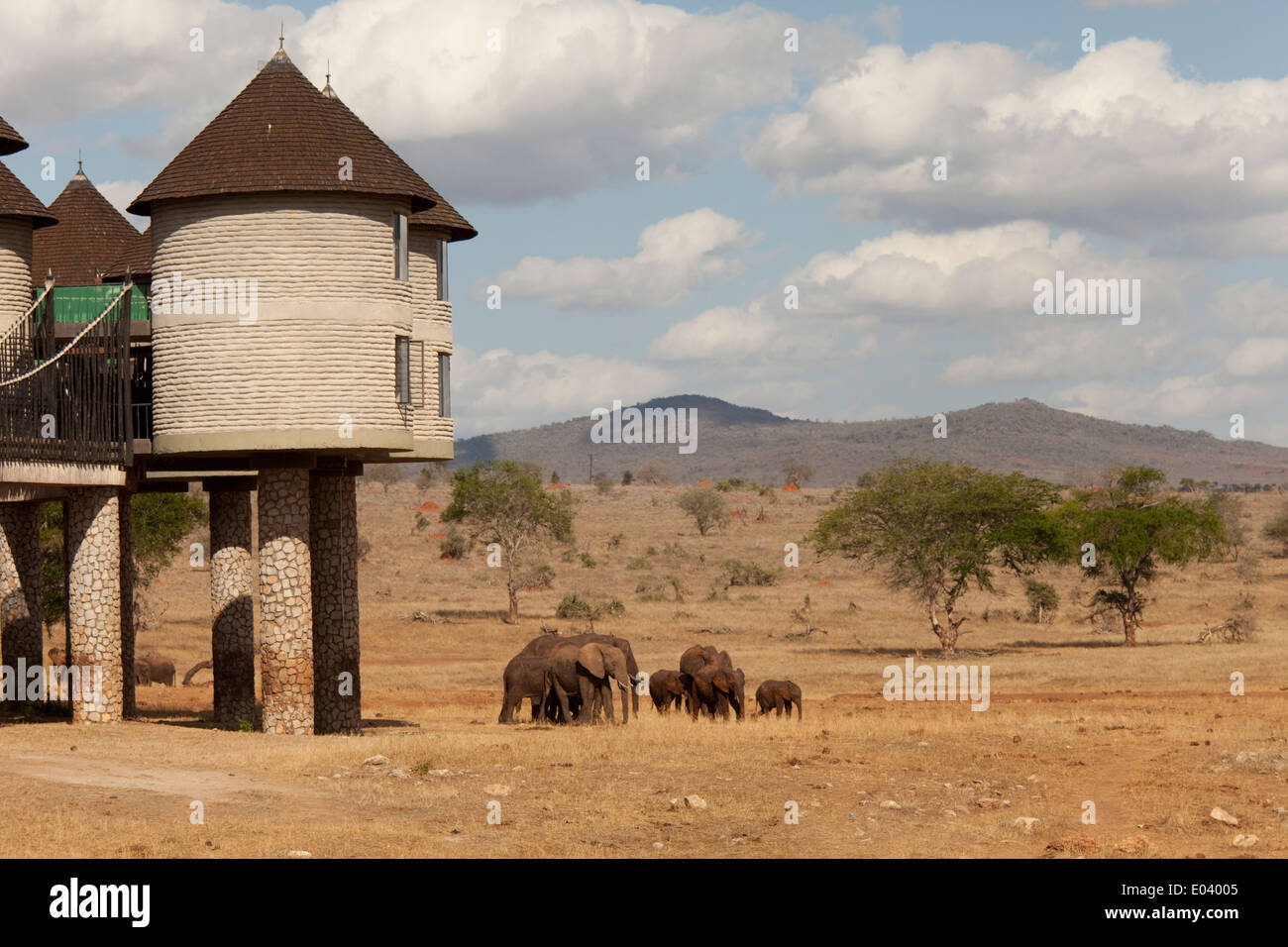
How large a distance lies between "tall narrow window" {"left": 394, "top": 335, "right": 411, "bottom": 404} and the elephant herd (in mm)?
6717

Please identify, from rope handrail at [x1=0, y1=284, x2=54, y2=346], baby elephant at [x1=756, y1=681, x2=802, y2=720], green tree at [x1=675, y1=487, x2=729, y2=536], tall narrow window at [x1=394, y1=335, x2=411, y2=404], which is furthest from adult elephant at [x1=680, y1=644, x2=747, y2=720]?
green tree at [x1=675, y1=487, x2=729, y2=536]

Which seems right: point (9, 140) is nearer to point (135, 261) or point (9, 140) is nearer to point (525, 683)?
point (135, 261)

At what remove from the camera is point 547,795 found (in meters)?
21.8

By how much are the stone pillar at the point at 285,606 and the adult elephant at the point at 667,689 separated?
8792 mm

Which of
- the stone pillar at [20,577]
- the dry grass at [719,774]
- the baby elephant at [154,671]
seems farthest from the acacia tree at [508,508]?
the stone pillar at [20,577]

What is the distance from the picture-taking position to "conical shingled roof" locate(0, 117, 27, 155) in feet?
103

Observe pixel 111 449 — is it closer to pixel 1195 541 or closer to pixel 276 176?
pixel 276 176

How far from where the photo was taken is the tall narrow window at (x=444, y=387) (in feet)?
112

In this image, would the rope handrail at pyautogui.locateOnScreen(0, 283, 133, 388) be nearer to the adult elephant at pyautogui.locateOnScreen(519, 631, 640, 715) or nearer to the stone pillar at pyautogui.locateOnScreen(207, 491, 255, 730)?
the stone pillar at pyautogui.locateOnScreen(207, 491, 255, 730)

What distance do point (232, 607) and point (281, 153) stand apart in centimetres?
1242

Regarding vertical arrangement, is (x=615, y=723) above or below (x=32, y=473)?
below

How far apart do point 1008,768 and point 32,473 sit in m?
16.5

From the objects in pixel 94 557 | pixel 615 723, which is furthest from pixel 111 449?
pixel 615 723

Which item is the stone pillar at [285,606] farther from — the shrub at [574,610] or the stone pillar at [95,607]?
the shrub at [574,610]
